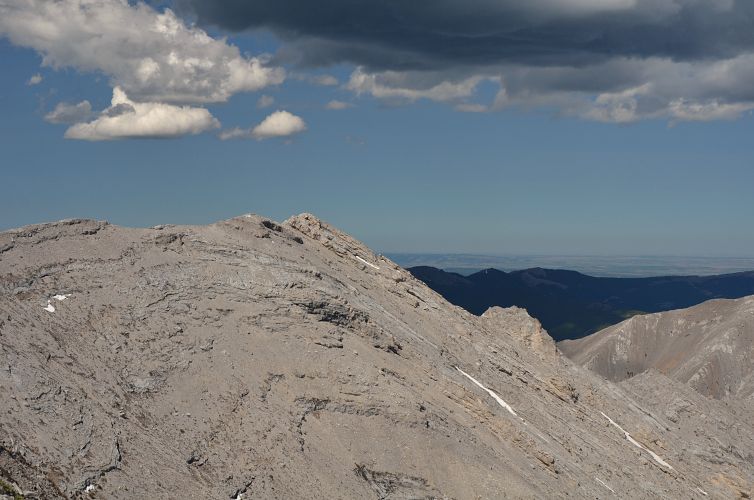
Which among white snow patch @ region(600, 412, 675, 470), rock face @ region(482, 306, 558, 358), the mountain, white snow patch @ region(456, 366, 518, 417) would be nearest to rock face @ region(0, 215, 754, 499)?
white snow patch @ region(456, 366, 518, 417)

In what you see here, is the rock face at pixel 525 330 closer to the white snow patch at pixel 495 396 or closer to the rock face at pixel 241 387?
the rock face at pixel 241 387

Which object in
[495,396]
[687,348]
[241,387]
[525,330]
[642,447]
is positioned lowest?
[687,348]

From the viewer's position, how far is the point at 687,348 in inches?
6220

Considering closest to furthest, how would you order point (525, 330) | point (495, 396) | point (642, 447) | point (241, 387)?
point (241, 387) → point (495, 396) → point (642, 447) → point (525, 330)

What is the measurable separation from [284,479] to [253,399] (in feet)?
12.9

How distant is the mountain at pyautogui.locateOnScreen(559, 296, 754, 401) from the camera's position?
140250mm

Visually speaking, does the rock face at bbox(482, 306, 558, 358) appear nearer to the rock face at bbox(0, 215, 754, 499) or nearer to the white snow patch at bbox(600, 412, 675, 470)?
the white snow patch at bbox(600, 412, 675, 470)

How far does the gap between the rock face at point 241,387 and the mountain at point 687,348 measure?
319 feet

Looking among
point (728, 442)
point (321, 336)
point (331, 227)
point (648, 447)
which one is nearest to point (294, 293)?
point (321, 336)

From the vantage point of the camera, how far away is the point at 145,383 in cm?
3334

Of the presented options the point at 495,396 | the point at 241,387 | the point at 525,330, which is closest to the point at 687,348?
the point at 525,330

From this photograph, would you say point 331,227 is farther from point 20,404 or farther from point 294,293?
point 20,404

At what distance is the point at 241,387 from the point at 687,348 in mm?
139460

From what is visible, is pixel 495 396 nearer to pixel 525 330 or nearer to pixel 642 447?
pixel 642 447
